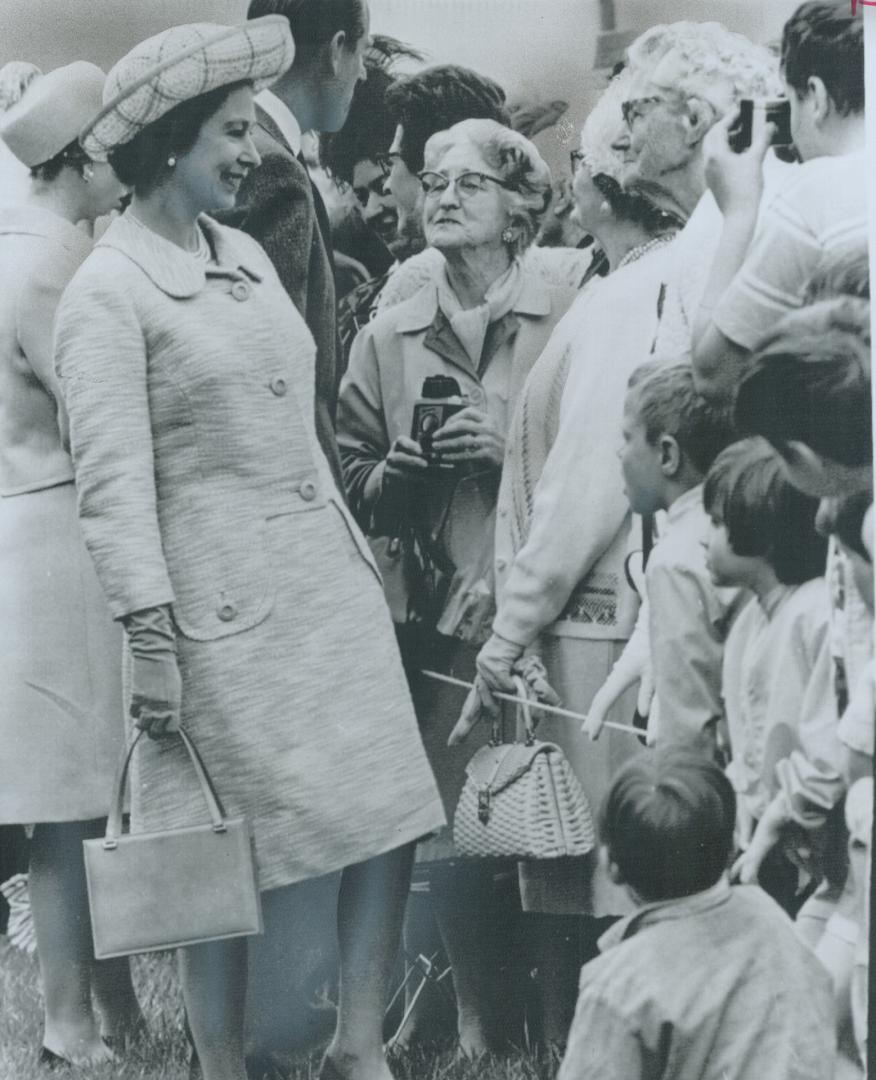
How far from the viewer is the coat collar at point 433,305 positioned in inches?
177

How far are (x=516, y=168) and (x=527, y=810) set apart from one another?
158cm

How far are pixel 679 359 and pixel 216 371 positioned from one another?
1.09 metres

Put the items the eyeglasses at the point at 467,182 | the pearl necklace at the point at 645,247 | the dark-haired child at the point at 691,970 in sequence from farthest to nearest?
the eyeglasses at the point at 467,182 → the pearl necklace at the point at 645,247 → the dark-haired child at the point at 691,970

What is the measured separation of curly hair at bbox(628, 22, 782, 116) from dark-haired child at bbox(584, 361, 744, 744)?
2.24 ft

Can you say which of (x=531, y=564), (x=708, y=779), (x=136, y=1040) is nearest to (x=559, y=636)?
(x=531, y=564)

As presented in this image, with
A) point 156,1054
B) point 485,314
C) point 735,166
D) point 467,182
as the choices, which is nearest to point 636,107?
point 735,166

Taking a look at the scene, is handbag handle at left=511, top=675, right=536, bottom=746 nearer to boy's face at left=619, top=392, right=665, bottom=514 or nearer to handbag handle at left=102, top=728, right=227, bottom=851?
boy's face at left=619, top=392, right=665, bottom=514

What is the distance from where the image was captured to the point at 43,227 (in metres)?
4.47

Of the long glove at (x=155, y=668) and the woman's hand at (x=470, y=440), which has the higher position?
the woman's hand at (x=470, y=440)

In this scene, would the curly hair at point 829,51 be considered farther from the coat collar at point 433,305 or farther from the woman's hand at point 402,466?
the woman's hand at point 402,466

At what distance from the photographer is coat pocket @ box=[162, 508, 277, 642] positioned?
419 centimetres

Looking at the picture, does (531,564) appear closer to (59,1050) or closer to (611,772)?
(611,772)

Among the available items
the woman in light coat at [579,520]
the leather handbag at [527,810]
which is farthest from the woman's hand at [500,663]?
the leather handbag at [527,810]

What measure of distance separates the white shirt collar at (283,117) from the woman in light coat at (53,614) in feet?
1.32
